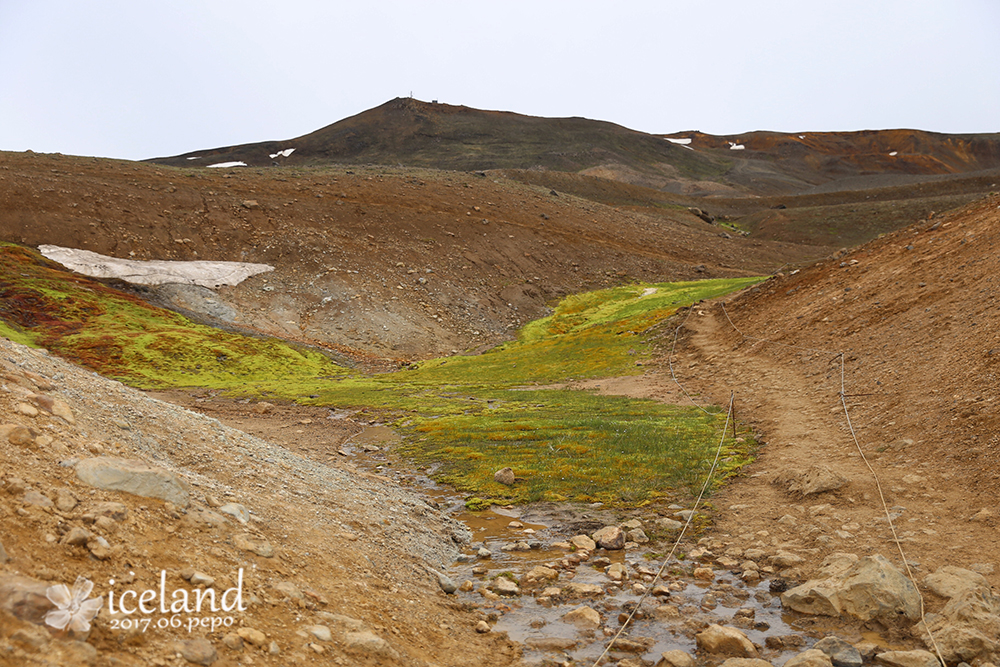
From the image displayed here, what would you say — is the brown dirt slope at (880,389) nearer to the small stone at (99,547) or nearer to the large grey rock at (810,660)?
the large grey rock at (810,660)

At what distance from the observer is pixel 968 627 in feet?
23.0

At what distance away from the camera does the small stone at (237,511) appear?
7.91 metres

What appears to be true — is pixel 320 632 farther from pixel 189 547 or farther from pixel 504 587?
pixel 504 587

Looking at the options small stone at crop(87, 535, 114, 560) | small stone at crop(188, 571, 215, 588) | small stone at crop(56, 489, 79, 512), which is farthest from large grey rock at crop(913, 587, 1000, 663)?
small stone at crop(56, 489, 79, 512)

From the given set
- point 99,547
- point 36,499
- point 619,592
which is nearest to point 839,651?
point 619,592

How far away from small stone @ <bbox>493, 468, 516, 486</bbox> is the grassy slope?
0.72ft

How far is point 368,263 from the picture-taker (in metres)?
45.1

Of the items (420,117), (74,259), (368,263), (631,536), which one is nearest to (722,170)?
(420,117)

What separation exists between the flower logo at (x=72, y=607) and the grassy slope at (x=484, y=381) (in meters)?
8.91

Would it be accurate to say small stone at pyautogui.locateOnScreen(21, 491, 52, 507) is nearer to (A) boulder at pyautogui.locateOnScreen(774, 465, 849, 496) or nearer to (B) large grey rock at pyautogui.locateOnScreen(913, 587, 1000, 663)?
(B) large grey rock at pyautogui.locateOnScreen(913, 587, 1000, 663)

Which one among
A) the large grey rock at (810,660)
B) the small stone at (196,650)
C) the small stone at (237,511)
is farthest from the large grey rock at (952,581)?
the small stone at (237,511)

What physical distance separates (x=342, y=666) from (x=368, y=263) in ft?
133

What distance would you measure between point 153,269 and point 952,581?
42.5 metres

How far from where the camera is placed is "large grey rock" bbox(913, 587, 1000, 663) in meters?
6.77
